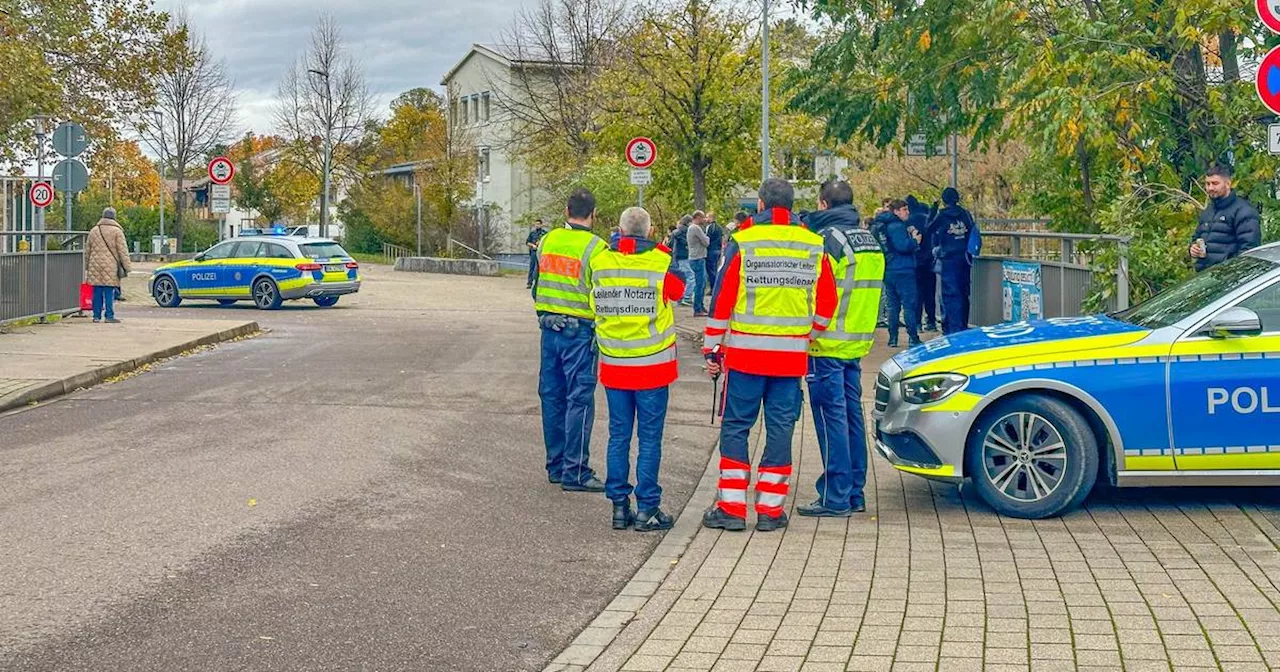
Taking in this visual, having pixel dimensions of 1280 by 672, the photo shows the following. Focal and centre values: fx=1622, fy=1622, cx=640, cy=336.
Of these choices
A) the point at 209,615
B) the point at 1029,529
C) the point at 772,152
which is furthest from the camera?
the point at 772,152

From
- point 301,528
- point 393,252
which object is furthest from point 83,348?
point 393,252

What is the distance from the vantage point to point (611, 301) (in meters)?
8.71

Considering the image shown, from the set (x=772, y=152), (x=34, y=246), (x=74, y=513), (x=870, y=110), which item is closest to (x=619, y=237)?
(x=74, y=513)

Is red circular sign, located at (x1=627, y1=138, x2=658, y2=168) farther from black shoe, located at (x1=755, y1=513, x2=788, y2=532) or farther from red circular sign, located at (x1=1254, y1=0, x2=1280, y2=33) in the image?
black shoe, located at (x1=755, y1=513, x2=788, y2=532)

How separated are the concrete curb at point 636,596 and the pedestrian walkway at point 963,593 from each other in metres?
0.01

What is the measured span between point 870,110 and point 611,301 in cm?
1198

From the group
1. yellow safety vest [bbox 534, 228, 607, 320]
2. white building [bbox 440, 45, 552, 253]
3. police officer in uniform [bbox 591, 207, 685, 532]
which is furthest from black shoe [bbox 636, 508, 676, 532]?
white building [bbox 440, 45, 552, 253]

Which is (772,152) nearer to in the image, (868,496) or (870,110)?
(870,110)

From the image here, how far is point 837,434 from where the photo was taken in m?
8.97

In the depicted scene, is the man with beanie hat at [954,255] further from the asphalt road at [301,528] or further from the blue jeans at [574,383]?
the blue jeans at [574,383]

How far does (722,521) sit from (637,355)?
988 millimetres

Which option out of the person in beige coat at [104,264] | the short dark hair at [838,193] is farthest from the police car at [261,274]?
the short dark hair at [838,193]

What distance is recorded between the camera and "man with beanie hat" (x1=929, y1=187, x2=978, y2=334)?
738 inches

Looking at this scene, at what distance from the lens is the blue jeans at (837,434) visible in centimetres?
892
